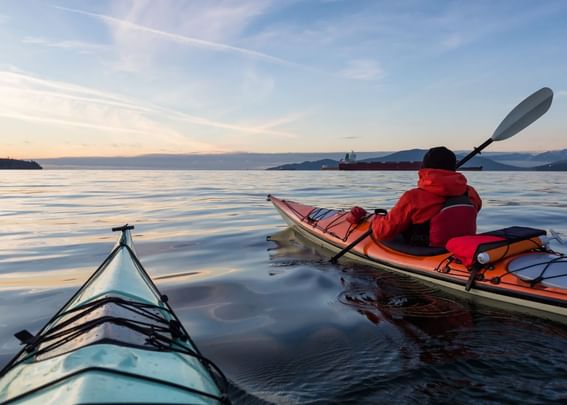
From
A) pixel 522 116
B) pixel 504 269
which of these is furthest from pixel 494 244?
pixel 522 116

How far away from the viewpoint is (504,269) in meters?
4.76

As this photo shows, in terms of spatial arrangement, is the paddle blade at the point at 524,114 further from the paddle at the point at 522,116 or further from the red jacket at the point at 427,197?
the red jacket at the point at 427,197

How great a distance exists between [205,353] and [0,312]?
2758 millimetres

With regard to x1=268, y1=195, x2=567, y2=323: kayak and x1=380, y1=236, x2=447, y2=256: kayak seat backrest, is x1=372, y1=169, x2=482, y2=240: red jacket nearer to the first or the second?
x1=380, y1=236, x2=447, y2=256: kayak seat backrest

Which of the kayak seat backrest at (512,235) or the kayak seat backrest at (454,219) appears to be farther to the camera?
the kayak seat backrest at (454,219)

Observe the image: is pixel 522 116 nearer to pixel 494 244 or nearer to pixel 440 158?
pixel 440 158

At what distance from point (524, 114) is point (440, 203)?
10.9 feet

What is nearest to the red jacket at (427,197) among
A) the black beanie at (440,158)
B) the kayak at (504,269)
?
the black beanie at (440,158)

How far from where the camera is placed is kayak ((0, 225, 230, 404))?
1.78 metres

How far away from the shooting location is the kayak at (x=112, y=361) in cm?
178

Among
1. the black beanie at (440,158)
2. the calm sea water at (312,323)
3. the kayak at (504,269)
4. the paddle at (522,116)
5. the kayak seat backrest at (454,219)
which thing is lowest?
the calm sea water at (312,323)

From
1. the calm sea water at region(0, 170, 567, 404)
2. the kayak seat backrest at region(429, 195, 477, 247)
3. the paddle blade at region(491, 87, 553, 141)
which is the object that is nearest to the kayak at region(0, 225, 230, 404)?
the calm sea water at region(0, 170, 567, 404)

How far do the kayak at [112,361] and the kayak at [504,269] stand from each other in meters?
3.33

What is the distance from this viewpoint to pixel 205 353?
373 centimetres
